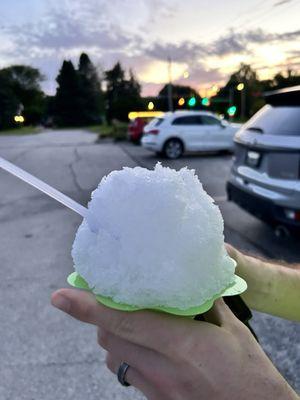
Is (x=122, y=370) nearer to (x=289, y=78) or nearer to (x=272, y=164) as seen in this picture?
(x=272, y=164)

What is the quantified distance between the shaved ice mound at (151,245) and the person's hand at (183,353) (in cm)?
3

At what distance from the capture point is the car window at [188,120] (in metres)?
16.2

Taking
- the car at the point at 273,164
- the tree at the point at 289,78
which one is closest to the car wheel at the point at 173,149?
the car at the point at 273,164

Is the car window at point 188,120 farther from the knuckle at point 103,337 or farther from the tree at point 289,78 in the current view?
the tree at point 289,78

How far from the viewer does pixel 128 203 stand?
812 millimetres

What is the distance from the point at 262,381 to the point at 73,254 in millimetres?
419

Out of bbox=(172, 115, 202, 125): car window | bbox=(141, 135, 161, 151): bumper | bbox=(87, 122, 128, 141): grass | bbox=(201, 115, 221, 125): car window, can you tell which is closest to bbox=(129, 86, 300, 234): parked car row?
bbox=(141, 135, 161, 151): bumper

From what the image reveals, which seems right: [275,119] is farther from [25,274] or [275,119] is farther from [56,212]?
[56,212]

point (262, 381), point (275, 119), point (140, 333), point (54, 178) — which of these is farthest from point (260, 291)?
point (54, 178)

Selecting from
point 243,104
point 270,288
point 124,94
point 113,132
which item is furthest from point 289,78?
point 270,288

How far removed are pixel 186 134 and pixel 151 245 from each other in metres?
15.7

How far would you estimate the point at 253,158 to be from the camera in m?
5.14

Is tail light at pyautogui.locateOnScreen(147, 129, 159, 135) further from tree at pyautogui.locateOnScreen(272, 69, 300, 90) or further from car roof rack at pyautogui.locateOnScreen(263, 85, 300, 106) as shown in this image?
tree at pyautogui.locateOnScreen(272, 69, 300, 90)

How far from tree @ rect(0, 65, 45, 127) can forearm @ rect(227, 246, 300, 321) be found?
249 centimetres
